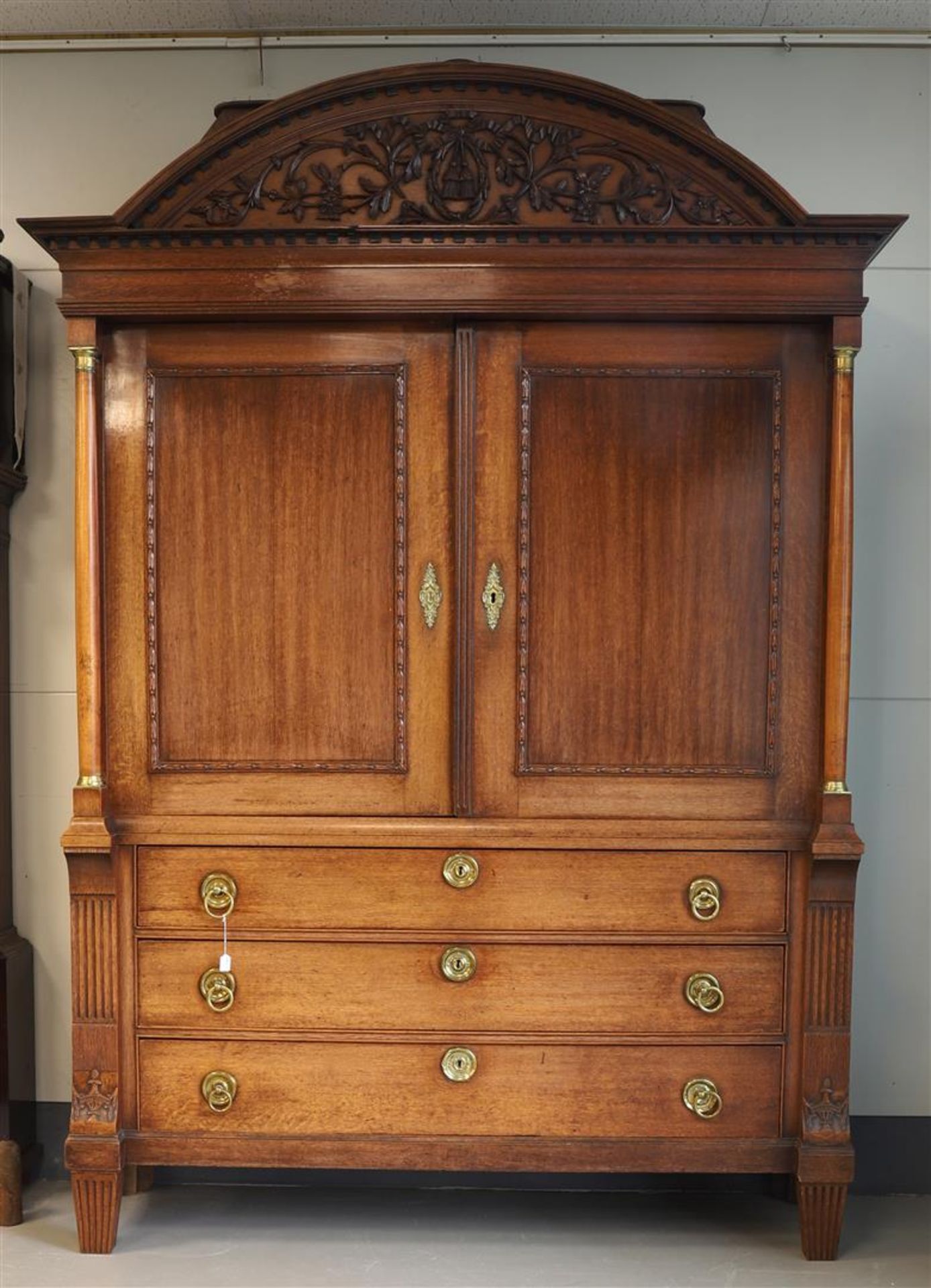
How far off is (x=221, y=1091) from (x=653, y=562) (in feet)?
4.77

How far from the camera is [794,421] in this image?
2184 mm

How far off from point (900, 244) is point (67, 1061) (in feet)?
10.1

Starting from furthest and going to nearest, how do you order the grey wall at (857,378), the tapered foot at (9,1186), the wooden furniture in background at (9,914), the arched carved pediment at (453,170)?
the grey wall at (857,378) → the wooden furniture in background at (9,914) → the tapered foot at (9,1186) → the arched carved pediment at (453,170)

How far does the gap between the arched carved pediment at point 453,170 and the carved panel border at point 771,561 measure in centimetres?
29

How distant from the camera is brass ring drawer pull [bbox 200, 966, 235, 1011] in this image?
7.24ft

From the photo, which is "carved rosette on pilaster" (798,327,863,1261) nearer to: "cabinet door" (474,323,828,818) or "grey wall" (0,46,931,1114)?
"cabinet door" (474,323,828,818)

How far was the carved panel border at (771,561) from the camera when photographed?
2186mm

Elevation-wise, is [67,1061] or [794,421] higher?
[794,421]

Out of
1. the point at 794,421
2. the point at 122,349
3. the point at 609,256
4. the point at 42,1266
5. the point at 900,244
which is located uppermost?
the point at 900,244

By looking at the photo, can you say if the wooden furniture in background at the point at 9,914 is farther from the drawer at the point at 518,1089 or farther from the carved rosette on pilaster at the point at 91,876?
the drawer at the point at 518,1089

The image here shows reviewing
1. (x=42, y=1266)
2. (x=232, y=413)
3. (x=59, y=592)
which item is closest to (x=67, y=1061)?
(x=42, y=1266)

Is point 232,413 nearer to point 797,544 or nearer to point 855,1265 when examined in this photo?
point 797,544

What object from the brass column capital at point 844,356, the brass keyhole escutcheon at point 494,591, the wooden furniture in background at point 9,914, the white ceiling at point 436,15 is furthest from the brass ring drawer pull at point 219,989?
the white ceiling at point 436,15

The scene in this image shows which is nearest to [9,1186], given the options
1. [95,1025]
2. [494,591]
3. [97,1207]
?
[97,1207]
